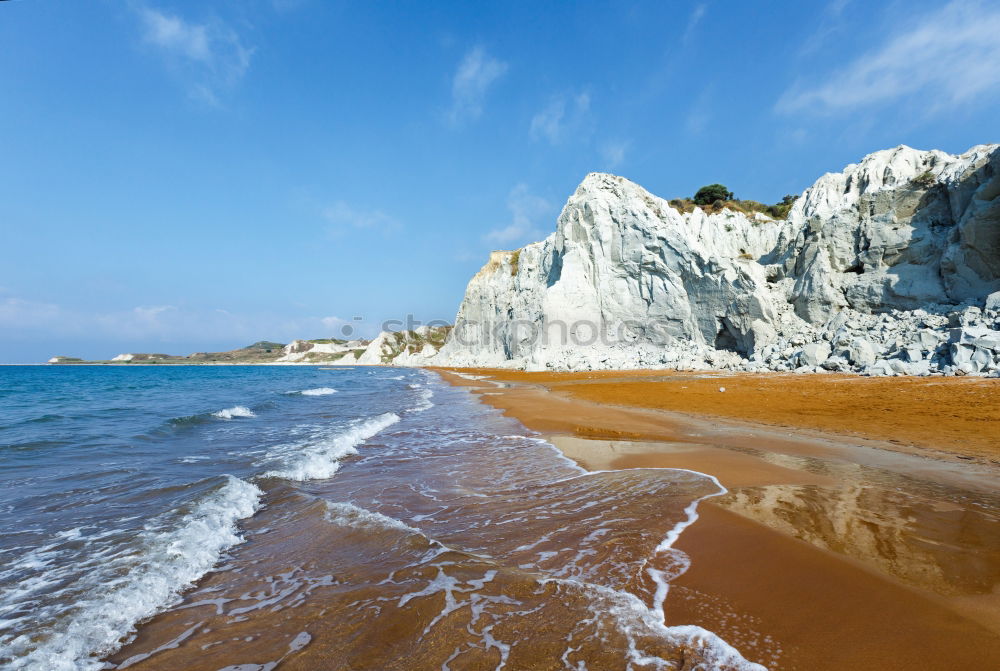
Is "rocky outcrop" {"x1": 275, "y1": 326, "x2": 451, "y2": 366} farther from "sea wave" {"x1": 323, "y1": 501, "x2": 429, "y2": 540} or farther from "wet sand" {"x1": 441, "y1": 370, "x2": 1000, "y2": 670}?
"sea wave" {"x1": 323, "y1": 501, "x2": 429, "y2": 540}

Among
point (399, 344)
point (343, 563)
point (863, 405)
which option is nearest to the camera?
point (343, 563)

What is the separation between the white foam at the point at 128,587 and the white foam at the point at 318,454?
1.84 m

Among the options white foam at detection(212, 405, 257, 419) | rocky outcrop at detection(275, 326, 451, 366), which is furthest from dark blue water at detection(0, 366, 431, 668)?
rocky outcrop at detection(275, 326, 451, 366)

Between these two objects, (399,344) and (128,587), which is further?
(399,344)

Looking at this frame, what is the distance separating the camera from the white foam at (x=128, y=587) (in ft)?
10.2

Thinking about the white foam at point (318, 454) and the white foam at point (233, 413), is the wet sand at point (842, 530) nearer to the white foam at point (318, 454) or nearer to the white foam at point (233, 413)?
the white foam at point (318, 454)

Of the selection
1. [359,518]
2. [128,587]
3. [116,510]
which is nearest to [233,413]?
[116,510]

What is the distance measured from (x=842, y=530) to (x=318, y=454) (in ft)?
30.7

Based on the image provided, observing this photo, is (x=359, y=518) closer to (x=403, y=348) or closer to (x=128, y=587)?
(x=128, y=587)

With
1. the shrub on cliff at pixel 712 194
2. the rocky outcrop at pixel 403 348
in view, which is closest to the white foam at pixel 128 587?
the shrub on cliff at pixel 712 194

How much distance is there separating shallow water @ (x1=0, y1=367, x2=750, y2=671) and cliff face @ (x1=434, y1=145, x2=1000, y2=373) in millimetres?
21602

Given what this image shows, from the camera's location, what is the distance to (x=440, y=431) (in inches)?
507

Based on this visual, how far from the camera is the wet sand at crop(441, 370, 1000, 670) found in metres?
2.78

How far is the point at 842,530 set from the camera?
4.55 meters
